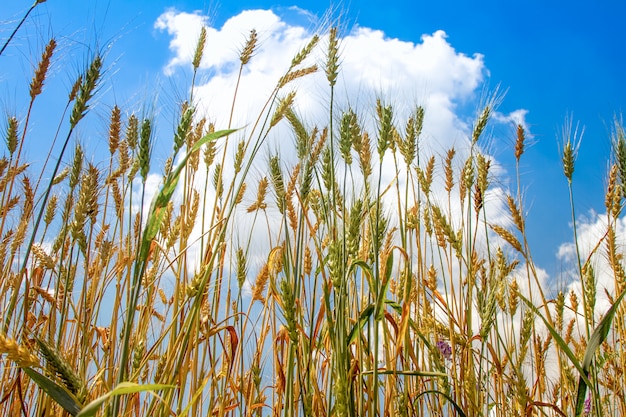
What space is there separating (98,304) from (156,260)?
0.88 ft

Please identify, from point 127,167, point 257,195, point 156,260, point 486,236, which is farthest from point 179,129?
point 486,236

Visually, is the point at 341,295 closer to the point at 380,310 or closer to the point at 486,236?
the point at 380,310

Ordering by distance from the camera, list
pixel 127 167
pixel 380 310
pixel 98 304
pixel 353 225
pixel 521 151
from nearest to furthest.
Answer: pixel 380 310, pixel 353 225, pixel 98 304, pixel 127 167, pixel 521 151

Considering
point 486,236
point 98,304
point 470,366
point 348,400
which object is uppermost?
point 486,236

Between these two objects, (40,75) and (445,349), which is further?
(445,349)

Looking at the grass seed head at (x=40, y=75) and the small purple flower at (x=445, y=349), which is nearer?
the grass seed head at (x=40, y=75)

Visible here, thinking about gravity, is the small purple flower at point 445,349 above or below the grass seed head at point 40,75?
below

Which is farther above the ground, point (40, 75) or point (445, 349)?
point (40, 75)

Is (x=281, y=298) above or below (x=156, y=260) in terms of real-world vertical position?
below

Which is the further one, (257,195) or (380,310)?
(257,195)

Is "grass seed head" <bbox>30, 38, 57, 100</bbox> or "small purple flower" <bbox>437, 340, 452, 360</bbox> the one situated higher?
"grass seed head" <bbox>30, 38, 57, 100</bbox>

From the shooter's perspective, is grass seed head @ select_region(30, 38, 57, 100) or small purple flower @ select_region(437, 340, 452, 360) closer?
grass seed head @ select_region(30, 38, 57, 100)

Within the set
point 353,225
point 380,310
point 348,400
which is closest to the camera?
point 348,400

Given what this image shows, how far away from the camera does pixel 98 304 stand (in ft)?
6.46
